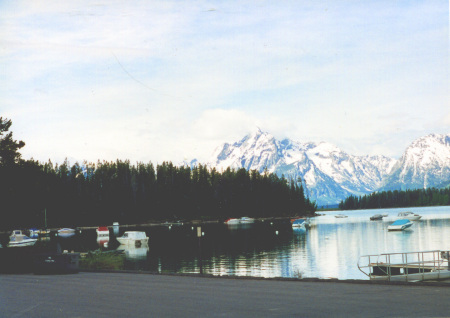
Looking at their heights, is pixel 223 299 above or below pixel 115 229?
above

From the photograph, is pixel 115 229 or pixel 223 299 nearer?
pixel 223 299

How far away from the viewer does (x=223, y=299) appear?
2017 cm

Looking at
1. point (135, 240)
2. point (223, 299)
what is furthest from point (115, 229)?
point (223, 299)

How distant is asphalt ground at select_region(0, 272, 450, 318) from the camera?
1684cm

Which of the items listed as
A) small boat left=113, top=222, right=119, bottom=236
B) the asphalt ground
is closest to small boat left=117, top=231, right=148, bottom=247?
small boat left=113, top=222, right=119, bottom=236

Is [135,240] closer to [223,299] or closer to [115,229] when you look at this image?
[115,229]

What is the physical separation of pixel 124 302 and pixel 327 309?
23.7ft

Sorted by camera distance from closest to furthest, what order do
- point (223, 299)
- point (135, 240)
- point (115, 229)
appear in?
1. point (223, 299)
2. point (135, 240)
3. point (115, 229)

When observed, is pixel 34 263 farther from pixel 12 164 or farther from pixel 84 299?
pixel 12 164

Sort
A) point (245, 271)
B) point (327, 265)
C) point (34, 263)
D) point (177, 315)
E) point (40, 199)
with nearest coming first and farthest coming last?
point (177, 315) < point (34, 263) < point (245, 271) < point (327, 265) < point (40, 199)

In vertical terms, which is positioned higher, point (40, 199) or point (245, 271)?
point (40, 199)

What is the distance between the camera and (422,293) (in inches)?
794

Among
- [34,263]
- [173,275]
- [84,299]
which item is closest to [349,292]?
[84,299]

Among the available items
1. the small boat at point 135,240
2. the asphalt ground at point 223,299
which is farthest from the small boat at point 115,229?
the asphalt ground at point 223,299
